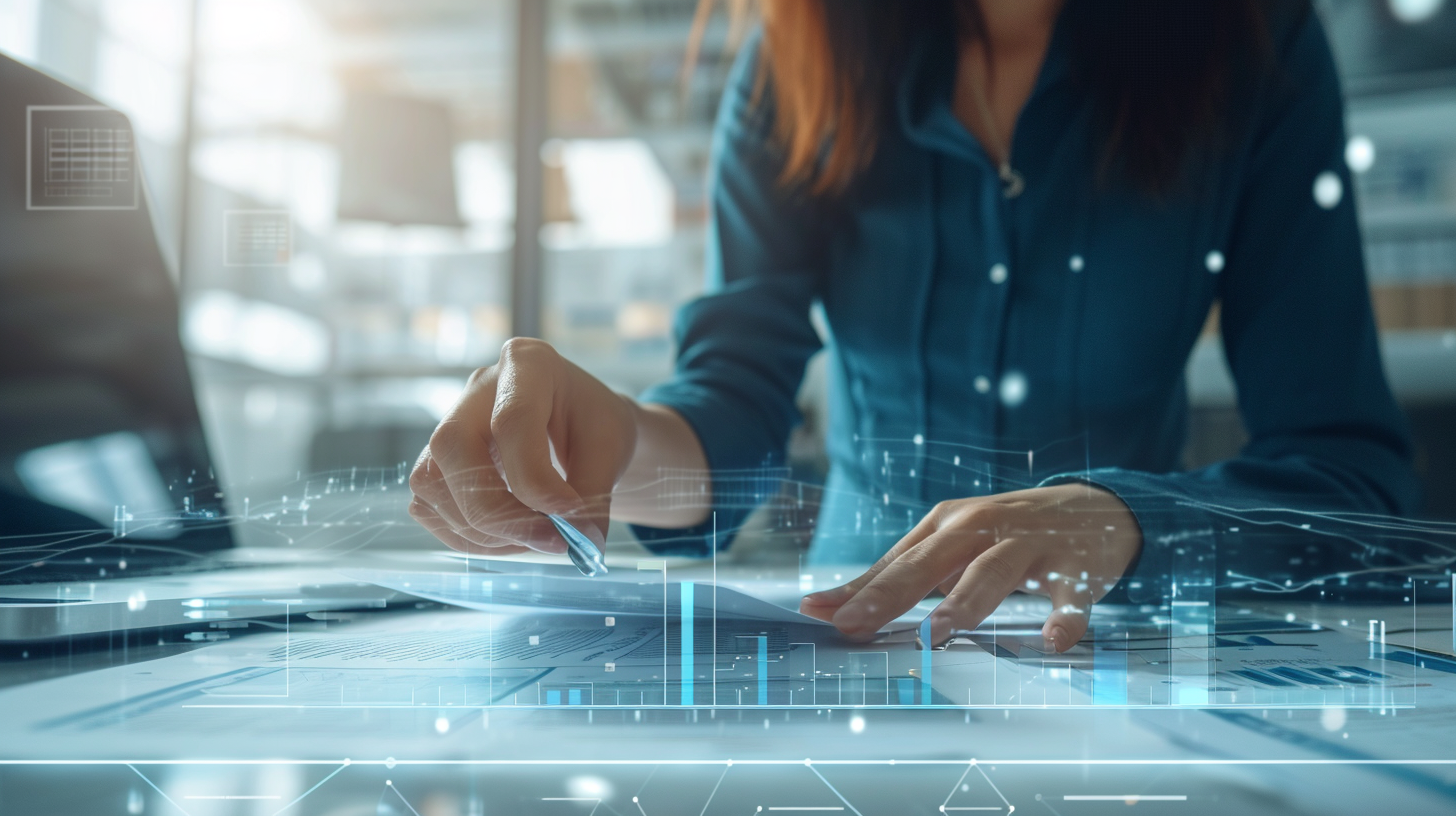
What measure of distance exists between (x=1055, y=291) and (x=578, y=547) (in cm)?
41

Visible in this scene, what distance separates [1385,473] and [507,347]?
0.44m

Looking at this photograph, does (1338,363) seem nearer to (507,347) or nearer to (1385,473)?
(1385,473)

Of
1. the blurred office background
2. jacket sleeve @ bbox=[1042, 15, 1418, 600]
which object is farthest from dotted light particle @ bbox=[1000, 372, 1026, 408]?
the blurred office background

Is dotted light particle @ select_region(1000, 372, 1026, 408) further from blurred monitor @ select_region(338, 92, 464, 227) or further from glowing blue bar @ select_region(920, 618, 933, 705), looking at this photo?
blurred monitor @ select_region(338, 92, 464, 227)

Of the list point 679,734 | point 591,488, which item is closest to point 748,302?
point 591,488

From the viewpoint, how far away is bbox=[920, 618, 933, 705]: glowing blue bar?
201 mm

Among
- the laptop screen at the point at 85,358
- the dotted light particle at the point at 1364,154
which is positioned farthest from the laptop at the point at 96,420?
the dotted light particle at the point at 1364,154

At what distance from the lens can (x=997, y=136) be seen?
54 cm

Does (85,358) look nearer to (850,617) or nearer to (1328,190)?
(850,617)

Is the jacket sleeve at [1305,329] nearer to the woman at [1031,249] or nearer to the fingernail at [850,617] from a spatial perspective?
the woman at [1031,249]

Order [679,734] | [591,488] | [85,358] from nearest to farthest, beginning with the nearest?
[679,734] → [591,488] → [85,358]

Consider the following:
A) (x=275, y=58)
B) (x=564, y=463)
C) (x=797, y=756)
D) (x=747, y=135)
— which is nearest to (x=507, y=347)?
(x=564, y=463)

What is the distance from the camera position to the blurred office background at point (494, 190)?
957 millimetres

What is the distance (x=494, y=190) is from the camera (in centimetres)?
153
